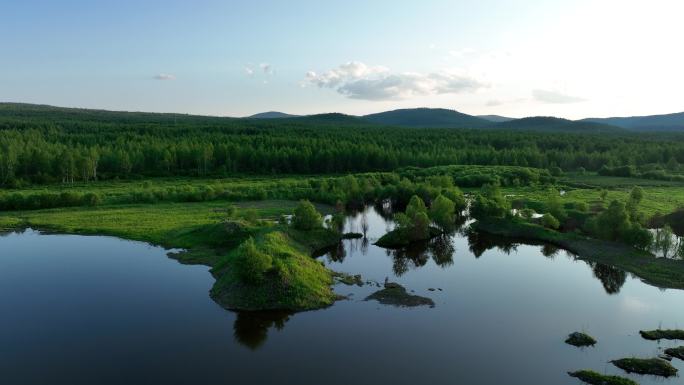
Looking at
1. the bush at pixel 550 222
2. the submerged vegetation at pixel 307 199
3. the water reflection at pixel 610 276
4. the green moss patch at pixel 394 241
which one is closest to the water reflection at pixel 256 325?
the submerged vegetation at pixel 307 199

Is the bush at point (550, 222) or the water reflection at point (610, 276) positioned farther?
the bush at point (550, 222)

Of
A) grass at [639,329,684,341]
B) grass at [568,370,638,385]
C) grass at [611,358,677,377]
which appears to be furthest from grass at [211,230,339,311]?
grass at [639,329,684,341]

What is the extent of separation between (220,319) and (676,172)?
12049 cm

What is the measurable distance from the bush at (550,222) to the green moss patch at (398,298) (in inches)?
1132

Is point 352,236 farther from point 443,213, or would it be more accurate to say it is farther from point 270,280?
point 270,280

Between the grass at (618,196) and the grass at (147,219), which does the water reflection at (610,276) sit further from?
the grass at (147,219)

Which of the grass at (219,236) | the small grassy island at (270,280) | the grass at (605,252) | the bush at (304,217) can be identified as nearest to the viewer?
the small grassy island at (270,280)

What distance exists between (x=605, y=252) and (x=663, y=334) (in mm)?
19032

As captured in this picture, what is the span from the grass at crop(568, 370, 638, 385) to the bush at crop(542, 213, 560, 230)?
1402 inches

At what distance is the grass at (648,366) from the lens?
92.1 feet

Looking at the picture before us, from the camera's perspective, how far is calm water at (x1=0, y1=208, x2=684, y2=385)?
2867 cm

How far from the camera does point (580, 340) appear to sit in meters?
31.8

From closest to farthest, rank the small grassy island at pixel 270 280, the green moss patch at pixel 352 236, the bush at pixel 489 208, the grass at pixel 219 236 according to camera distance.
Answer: the small grassy island at pixel 270 280, the grass at pixel 219 236, the green moss patch at pixel 352 236, the bush at pixel 489 208

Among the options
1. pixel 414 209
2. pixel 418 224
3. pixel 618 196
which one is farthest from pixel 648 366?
pixel 618 196
